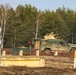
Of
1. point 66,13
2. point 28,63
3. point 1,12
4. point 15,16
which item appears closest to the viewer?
point 28,63

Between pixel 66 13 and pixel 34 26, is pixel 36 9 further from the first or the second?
pixel 66 13

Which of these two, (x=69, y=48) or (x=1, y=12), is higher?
(x=1, y=12)

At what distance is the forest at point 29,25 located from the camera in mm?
67250

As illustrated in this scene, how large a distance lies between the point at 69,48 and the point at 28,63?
26309mm

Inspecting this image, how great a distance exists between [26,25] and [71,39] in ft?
37.1

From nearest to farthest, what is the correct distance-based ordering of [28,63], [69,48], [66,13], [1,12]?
[28,63] < [69,48] < [1,12] < [66,13]

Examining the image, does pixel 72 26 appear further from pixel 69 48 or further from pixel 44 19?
pixel 69 48

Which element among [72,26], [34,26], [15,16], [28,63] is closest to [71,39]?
[72,26]

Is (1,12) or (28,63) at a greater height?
(1,12)

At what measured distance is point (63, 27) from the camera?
7338 cm

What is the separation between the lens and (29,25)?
235 feet

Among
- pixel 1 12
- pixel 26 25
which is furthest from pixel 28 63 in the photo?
pixel 26 25

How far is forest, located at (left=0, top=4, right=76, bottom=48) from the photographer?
67.2m

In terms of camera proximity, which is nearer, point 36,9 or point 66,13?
point 36,9
